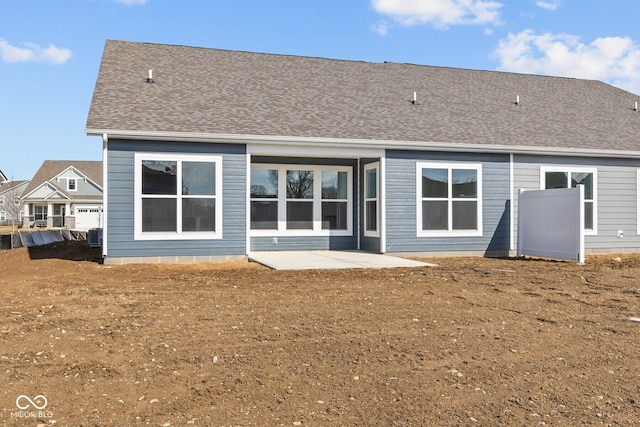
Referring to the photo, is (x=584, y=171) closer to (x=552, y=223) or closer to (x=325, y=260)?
(x=552, y=223)

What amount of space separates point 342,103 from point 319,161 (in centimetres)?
180

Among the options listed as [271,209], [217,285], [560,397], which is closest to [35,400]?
[560,397]

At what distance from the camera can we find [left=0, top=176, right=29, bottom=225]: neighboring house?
153ft

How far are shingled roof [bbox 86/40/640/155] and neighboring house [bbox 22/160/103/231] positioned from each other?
32525 mm

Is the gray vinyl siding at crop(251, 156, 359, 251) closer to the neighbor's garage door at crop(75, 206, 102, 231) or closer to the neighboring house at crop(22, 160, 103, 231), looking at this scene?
the neighbor's garage door at crop(75, 206, 102, 231)

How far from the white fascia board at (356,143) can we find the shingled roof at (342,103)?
2.2 inches

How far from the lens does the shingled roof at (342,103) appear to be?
41.4 feet

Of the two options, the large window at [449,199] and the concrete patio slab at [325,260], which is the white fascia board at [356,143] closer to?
the large window at [449,199]

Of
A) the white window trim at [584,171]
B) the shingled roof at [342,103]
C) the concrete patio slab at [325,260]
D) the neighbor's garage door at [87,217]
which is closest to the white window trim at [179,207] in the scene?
the shingled roof at [342,103]

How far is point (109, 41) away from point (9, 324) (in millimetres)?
12590

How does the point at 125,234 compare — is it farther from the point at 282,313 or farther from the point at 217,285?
the point at 282,313

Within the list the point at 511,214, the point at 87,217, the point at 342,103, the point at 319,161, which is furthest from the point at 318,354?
the point at 87,217

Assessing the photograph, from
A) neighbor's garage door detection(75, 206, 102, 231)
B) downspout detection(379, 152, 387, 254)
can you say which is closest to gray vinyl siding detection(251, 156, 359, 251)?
downspout detection(379, 152, 387, 254)

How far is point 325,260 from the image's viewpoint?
11891mm
